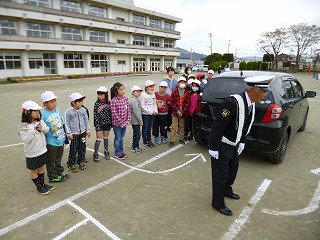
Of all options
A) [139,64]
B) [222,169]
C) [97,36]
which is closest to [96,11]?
[97,36]

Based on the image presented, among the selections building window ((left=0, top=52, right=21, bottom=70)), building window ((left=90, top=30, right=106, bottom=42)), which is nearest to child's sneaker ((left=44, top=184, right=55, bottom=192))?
building window ((left=0, top=52, right=21, bottom=70))

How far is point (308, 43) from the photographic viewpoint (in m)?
45.0

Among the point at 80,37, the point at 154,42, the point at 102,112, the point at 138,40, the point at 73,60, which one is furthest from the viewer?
the point at 154,42

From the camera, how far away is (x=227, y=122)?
2.72 metres

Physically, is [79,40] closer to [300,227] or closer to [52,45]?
[52,45]

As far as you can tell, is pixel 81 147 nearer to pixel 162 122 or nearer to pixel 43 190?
pixel 43 190

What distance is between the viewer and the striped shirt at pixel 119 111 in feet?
14.9

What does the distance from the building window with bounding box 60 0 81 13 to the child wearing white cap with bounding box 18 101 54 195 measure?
36.6 metres

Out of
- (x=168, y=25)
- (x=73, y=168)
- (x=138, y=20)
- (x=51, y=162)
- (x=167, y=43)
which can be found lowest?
(x=73, y=168)

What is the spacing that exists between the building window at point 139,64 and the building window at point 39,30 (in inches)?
659

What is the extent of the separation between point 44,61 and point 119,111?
107 feet

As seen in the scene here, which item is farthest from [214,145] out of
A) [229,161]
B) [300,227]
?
[300,227]

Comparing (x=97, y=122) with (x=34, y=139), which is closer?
(x=34, y=139)

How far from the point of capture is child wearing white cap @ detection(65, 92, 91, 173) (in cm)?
396
